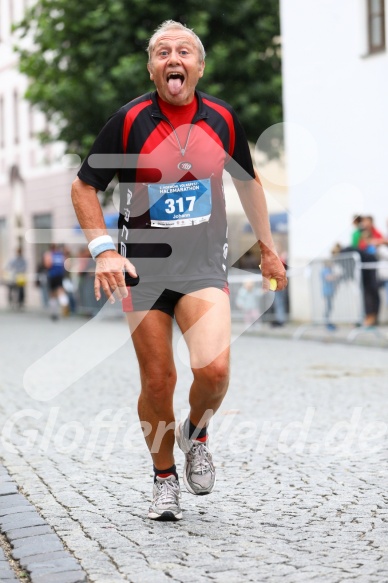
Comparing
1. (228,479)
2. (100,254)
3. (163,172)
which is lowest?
(228,479)

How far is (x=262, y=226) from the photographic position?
5.48 meters

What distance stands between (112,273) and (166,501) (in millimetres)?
1020

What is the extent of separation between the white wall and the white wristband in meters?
16.9

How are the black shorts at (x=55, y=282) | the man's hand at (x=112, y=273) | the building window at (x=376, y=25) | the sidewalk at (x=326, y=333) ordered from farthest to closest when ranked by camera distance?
1. the black shorts at (x=55, y=282)
2. the building window at (x=376, y=25)
3. the sidewalk at (x=326, y=333)
4. the man's hand at (x=112, y=273)

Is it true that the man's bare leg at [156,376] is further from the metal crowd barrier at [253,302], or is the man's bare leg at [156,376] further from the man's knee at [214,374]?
the metal crowd barrier at [253,302]

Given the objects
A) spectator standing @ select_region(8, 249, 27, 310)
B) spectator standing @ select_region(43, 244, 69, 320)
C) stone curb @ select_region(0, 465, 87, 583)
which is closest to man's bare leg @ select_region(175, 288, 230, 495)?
stone curb @ select_region(0, 465, 87, 583)

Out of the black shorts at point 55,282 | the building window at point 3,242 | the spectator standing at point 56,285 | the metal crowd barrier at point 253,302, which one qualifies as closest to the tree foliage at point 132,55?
the spectator standing at point 56,285

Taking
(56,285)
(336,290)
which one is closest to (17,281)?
(56,285)

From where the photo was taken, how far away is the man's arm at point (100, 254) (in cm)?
494

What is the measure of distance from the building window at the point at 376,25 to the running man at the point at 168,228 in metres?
17.4

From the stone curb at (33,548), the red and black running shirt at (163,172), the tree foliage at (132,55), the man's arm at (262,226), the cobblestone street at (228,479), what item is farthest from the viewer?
the tree foliage at (132,55)

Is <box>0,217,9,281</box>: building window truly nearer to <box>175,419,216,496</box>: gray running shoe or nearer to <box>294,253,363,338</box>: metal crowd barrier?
<box>294,253,363,338</box>: metal crowd barrier

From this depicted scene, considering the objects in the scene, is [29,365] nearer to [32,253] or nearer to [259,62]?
[259,62]

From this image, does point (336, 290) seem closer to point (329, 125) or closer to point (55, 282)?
point (329, 125)
